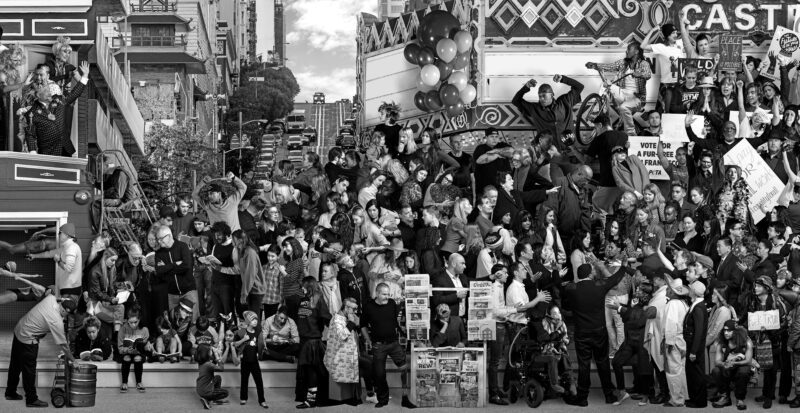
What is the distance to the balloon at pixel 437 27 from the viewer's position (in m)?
27.9

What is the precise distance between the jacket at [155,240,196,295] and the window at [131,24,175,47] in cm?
6356

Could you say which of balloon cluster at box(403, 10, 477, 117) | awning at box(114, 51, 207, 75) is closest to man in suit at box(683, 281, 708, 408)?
balloon cluster at box(403, 10, 477, 117)

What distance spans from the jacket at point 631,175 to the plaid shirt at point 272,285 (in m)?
6.19

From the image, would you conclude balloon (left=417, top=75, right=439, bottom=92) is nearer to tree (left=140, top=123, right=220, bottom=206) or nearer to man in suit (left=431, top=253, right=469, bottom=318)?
man in suit (left=431, top=253, right=469, bottom=318)

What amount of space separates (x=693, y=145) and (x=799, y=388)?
6660 millimetres

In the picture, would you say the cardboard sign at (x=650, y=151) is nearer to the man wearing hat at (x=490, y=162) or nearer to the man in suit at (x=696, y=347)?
the man wearing hat at (x=490, y=162)

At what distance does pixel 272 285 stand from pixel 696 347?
5.87 metres

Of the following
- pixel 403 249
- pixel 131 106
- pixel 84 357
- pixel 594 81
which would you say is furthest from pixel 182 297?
pixel 131 106

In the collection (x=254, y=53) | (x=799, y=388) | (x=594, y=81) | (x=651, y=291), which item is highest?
(x=254, y=53)

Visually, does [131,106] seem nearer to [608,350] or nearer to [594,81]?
[594,81]

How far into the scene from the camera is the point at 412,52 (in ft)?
93.0

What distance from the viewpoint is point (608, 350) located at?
59.8 feet

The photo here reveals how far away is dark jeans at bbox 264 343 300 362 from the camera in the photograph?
18.7 meters

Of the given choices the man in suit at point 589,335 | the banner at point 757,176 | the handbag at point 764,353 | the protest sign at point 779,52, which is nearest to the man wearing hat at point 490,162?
the banner at point 757,176
